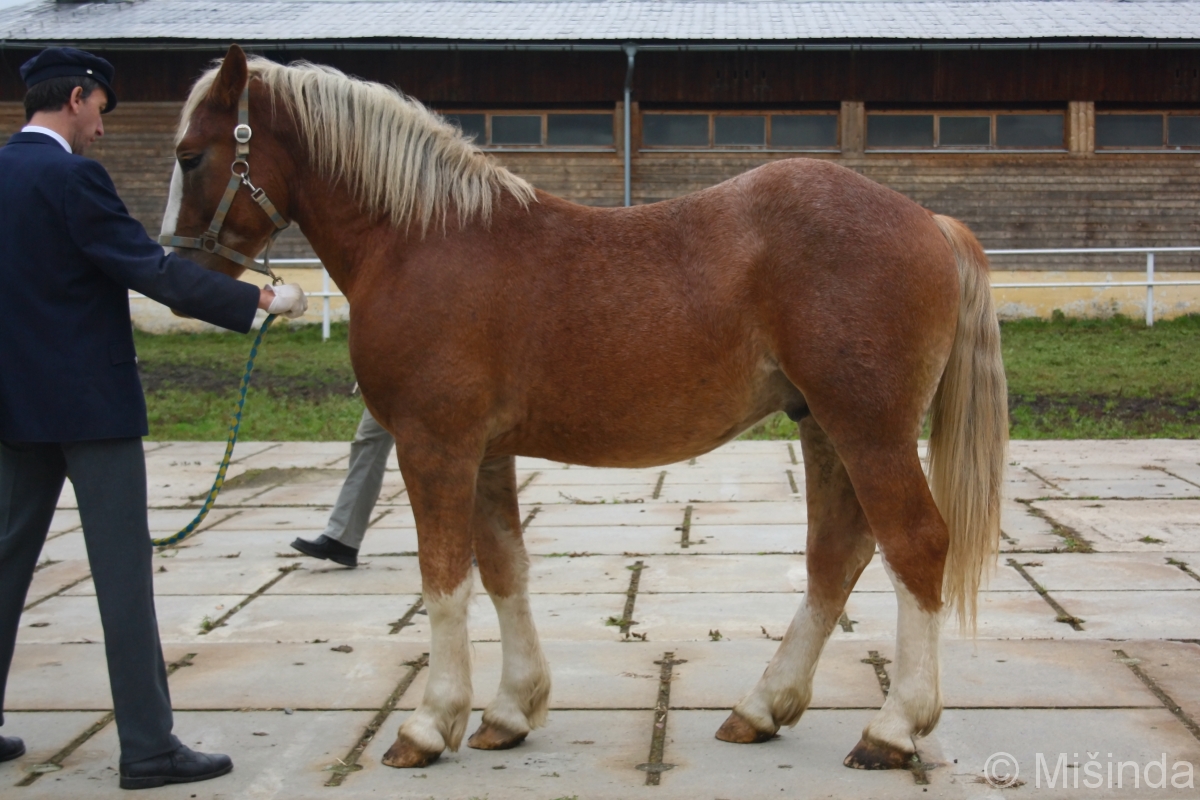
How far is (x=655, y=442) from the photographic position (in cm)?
318

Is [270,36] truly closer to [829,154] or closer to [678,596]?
[829,154]

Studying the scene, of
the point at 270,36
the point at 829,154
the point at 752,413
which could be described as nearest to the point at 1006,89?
the point at 829,154

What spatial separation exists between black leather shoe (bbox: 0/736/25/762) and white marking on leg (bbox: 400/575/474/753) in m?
1.15

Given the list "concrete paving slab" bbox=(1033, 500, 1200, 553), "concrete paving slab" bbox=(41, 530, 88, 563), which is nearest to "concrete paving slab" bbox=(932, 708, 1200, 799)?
"concrete paving slab" bbox=(1033, 500, 1200, 553)

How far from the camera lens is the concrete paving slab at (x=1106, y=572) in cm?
484

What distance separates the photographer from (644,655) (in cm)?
409

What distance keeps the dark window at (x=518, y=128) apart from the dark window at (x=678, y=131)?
1.71 meters

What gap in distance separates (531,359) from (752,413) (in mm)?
656

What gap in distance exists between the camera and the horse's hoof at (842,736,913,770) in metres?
3.04

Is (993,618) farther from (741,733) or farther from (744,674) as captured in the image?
(741,733)

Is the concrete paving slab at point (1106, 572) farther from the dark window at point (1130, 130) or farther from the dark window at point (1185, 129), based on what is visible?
the dark window at point (1185, 129)

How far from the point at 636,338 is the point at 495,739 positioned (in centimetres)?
127

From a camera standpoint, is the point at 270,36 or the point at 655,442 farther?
the point at 270,36

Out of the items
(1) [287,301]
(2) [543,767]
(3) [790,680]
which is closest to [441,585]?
(2) [543,767]
